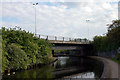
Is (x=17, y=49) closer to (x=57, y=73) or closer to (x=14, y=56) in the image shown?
(x=14, y=56)

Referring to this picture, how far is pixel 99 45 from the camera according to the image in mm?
59781

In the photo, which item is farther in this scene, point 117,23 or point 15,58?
point 117,23

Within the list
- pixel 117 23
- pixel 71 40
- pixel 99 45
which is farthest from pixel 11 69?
pixel 99 45

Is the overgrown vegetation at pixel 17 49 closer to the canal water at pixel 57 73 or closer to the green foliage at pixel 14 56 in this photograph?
the green foliage at pixel 14 56

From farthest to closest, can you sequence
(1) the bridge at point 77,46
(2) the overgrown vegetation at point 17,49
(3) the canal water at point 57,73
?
(1) the bridge at point 77,46, (2) the overgrown vegetation at point 17,49, (3) the canal water at point 57,73

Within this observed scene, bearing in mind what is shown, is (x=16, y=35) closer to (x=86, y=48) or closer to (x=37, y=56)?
(x=37, y=56)

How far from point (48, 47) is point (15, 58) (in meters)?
16.3

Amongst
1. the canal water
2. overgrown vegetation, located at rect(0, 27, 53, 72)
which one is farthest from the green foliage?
the canal water

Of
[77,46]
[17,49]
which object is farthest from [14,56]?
[77,46]

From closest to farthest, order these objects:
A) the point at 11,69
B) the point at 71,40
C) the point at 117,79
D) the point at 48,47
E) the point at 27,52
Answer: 1. the point at 117,79
2. the point at 11,69
3. the point at 27,52
4. the point at 48,47
5. the point at 71,40

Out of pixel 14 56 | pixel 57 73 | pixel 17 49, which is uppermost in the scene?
pixel 17 49

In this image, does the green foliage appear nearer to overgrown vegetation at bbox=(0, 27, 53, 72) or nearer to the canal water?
overgrown vegetation at bbox=(0, 27, 53, 72)

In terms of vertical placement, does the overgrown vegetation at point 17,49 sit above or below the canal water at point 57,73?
above

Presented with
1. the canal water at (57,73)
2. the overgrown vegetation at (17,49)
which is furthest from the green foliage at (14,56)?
the canal water at (57,73)
